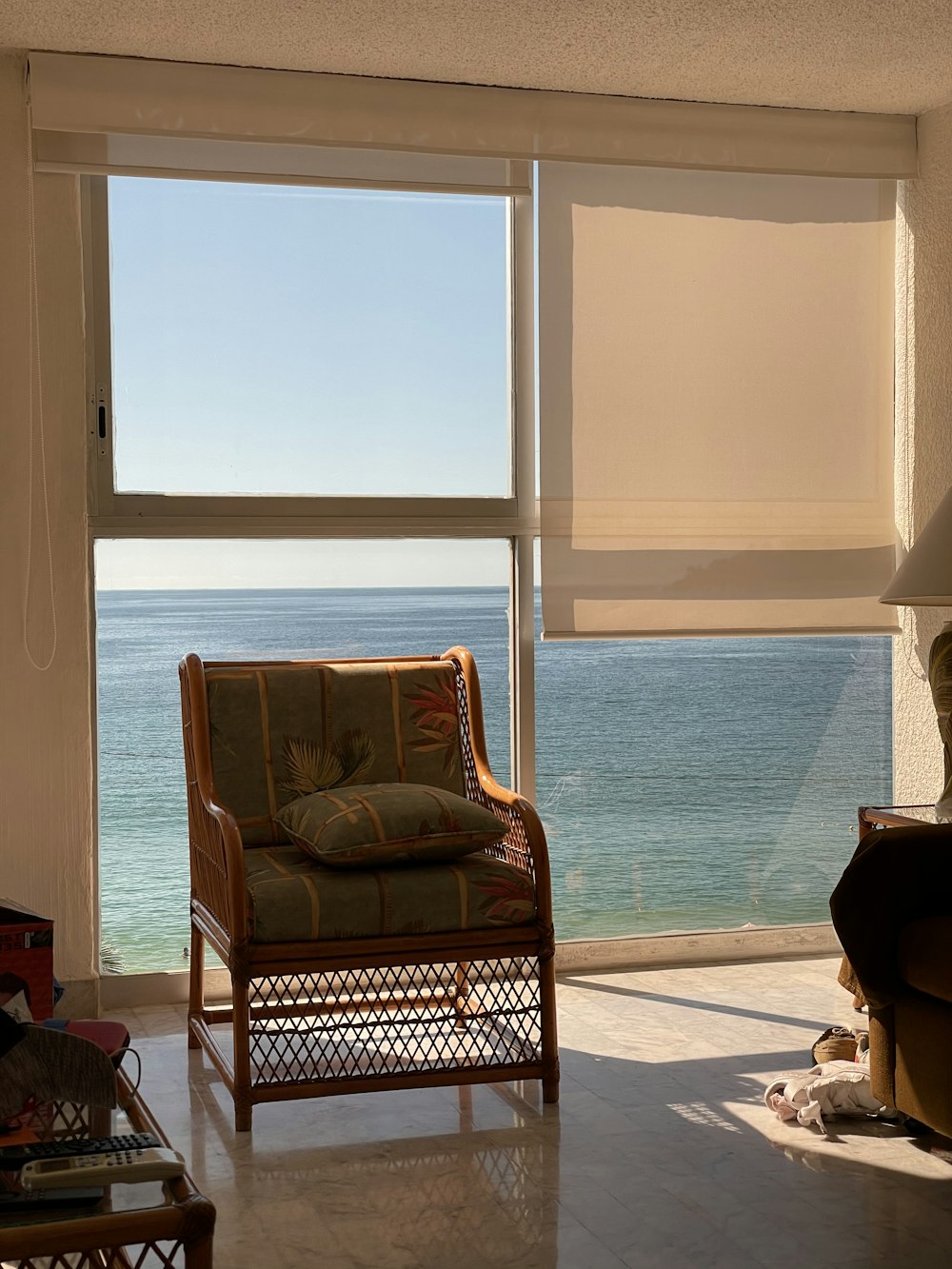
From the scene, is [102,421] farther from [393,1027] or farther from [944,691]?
[944,691]

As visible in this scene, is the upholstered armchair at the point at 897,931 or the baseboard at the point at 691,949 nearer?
the upholstered armchair at the point at 897,931

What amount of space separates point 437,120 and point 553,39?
1.36 feet

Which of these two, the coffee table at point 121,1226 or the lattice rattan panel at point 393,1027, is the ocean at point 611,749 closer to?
the lattice rattan panel at point 393,1027

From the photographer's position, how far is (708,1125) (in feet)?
9.21

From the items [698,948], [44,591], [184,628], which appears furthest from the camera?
[698,948]

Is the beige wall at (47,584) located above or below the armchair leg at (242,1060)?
above

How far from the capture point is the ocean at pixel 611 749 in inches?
149

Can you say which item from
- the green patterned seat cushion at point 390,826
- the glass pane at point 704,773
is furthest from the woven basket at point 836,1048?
the glass pane at point 704,773

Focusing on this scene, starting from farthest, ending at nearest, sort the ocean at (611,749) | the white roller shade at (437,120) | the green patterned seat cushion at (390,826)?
the ocean at (611,749) → the white roller shade at (437,120) → the green patterned seat cushion at (390,826)

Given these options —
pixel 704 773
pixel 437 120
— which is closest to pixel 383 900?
pixel 704 773

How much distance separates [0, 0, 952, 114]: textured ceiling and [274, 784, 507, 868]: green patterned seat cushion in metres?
Answer: 1.81

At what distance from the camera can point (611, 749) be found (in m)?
4.23

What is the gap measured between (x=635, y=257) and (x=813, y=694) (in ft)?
4.73

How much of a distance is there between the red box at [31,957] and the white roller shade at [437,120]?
1.90 meters
